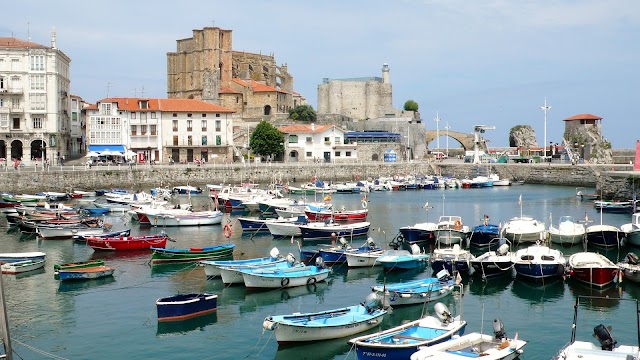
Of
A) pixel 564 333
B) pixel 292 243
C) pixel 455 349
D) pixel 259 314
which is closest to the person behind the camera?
pixel 455 349

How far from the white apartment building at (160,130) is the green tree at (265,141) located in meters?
3.15

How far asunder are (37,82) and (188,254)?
174 feet

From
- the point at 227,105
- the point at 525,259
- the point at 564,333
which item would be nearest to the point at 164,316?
the point at 564,333

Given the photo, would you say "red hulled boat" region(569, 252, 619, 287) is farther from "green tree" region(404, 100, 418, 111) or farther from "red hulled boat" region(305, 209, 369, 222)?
"green tree" region(404, 100, 418, 111)

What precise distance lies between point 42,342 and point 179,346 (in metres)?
4.44

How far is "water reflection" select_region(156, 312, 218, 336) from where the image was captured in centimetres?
2389

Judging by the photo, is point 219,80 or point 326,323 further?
point 219,80

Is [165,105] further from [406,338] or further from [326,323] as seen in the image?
[406,338]

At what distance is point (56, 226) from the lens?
4291 centimetres

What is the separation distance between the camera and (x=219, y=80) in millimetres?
114812

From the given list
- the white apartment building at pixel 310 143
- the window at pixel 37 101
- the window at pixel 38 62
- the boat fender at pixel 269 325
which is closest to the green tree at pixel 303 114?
the white apartment building at pixel 310 143

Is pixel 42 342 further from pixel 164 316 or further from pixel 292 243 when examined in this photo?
pixel 292 243

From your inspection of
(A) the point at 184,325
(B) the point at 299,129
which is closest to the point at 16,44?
(B) the point at 299,129

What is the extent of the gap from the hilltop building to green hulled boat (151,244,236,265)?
74.2 metres
